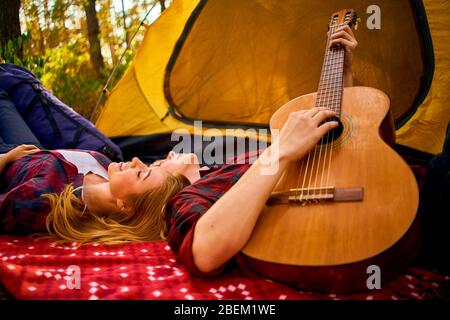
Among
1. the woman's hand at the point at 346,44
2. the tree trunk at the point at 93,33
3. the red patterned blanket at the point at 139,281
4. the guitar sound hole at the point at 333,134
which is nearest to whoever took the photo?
the red patterned blanket at the point at 139,281

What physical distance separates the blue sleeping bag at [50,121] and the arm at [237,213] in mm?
1317

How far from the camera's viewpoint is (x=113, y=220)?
1564 mm

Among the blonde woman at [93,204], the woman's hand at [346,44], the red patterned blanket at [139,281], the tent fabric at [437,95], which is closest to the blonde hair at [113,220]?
the blonde woman at [93,204]

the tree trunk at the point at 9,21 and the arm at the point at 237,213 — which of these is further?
the tree trunk at the point at 9,21

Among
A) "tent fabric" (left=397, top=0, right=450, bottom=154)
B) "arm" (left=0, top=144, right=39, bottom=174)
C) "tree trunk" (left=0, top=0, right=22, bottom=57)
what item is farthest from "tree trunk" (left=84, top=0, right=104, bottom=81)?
"tent fabric" (left=397, top=0, right=450, bottom=154)

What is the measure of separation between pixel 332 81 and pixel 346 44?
0.22 meters

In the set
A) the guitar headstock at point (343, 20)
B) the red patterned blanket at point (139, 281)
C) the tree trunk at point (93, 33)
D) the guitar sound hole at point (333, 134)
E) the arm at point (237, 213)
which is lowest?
the red patterned blanket at point (139, 281)

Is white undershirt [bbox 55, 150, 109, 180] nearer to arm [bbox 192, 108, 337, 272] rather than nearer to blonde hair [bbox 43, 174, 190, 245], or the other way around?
blonde hair [bbox 43, 174, 190, 245]

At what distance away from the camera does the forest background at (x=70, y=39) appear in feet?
10.9

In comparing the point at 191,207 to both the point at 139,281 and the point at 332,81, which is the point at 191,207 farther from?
the point at 332,81

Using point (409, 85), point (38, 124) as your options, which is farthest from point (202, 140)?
point (409, 85)

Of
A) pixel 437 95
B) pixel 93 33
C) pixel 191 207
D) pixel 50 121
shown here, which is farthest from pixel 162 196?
pixel 93 33

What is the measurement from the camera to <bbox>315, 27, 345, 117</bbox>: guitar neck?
Answer: 134 centimetres

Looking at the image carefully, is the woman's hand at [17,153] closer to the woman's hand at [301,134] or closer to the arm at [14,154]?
the arm at [14,154]
